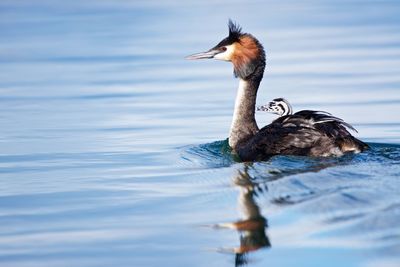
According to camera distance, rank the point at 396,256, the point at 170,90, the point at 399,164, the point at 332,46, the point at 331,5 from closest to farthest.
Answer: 1. the point at 396,256
2. the point at 399,164
3. the point at 170,90
4. the point at 332,46
5. the point at 331,5

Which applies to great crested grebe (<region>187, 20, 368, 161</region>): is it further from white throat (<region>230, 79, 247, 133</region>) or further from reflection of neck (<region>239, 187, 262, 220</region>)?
reflection of neck (<region>239, 187, 262, 220</region>)

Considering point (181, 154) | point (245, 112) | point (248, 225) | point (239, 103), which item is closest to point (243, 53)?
point (239, 103)

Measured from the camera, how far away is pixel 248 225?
26.5ft

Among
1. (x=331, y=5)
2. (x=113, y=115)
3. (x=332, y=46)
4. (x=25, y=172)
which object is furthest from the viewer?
(x=331, y=5)

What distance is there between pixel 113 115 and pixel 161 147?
239 centimetres

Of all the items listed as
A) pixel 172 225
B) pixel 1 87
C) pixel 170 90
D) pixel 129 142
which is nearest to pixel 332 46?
pixel 170 90

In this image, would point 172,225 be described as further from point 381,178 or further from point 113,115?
point 113,115

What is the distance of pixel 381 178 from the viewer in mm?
9273

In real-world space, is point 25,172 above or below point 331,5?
below

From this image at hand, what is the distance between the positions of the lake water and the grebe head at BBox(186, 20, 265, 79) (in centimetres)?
90

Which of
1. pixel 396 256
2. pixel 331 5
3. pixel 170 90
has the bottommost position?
pixel 396 256

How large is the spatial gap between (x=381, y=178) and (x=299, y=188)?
0.76 metres

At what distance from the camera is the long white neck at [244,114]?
1202cm

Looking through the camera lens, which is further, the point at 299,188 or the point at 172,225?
the point at 299,188
